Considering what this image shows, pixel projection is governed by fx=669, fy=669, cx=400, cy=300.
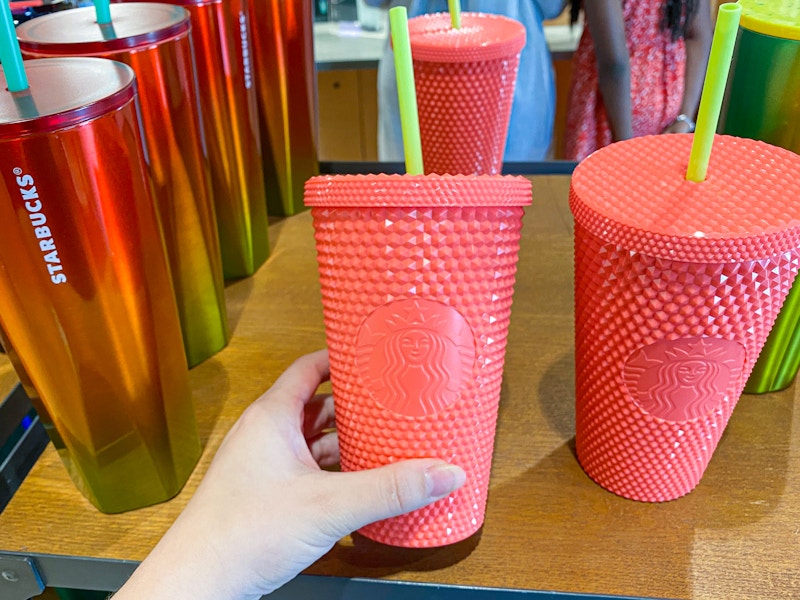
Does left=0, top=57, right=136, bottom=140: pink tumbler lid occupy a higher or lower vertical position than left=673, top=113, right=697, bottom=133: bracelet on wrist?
higher

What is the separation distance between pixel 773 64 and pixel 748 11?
0.15ft

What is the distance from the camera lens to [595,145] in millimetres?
1439

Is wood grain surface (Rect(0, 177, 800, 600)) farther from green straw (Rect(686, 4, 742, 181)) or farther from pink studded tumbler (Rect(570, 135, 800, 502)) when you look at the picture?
green straw (Rect(686, 4, 742, 181))

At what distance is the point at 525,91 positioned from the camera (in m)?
1.21

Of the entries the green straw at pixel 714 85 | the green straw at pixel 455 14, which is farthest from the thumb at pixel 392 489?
the green straw at pixel 455 14

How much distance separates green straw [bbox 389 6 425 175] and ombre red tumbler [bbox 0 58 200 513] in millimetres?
157

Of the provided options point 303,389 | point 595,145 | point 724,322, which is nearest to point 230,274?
point 303,389

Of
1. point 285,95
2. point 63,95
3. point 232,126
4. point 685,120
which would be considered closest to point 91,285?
point 63,95

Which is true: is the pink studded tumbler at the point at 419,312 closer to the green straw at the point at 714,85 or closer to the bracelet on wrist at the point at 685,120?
the green straw at the point at 714,85

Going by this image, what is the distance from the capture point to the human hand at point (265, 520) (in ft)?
1.26

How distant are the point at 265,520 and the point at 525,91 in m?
1.01

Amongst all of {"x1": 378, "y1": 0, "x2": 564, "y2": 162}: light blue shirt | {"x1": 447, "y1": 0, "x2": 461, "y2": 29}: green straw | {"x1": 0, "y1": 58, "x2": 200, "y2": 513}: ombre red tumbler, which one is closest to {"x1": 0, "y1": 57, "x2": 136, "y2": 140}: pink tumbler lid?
{"x1": 0, "y1": 58, "x2": 200, "y2": 513}: ombre red tumbler

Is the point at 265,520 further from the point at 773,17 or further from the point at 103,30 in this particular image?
the point at 773,17

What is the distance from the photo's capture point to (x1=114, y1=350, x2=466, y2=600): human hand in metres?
0.38
